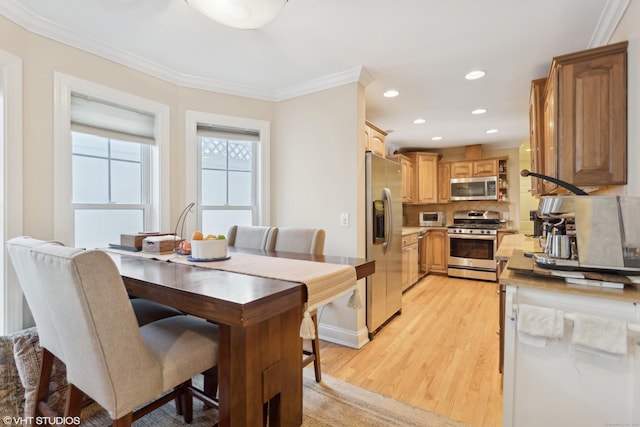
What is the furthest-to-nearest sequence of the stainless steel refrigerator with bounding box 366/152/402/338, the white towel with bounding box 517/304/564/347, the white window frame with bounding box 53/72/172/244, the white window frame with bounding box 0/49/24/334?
the stainless steel refrigerator with bounding box 366/152/402/338
the white window frame with bounding box 53/72/172/244
the white window frame with bounding box 0/49/24/334
the white towel with bounding box 517/304/564/347

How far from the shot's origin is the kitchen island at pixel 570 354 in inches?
46.1

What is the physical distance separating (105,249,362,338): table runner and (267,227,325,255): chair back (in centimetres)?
39

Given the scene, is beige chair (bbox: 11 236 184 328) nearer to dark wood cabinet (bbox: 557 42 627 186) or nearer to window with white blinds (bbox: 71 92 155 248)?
window with white blinds (bbox: 71 92 155 248)

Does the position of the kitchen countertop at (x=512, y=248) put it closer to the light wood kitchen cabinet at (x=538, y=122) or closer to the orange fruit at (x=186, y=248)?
the light wood kitchen cabinet at (x=538, y=122)

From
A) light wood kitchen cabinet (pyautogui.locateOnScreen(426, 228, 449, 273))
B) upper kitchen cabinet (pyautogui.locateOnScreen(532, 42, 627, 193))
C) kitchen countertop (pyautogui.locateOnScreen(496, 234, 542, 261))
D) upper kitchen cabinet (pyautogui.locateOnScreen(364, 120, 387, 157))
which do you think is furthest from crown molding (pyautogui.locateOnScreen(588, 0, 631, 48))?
light wood kitchen cabinet (pyautogui.locateOnScreen(426, 228, 449, 273))

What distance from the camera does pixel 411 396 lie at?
199 cm

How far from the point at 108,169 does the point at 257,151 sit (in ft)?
4.46

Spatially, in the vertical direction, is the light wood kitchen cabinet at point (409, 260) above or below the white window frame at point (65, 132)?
below

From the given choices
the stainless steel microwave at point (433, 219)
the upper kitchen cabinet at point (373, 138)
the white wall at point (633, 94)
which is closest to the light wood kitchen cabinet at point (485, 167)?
the stainless steel microwave at point (433, 219)

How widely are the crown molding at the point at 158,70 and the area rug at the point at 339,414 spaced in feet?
8.03

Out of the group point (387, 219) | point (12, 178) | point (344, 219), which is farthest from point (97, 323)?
point (387, 219)

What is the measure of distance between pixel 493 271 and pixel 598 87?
3.76 metres

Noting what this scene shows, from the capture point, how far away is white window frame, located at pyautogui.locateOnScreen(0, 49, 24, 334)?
1.83 m

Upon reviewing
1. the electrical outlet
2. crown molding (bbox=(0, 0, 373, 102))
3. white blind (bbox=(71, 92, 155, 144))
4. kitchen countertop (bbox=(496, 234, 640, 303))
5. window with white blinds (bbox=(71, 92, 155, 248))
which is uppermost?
crown molding (bbox=(0, 0, 373, 102))
